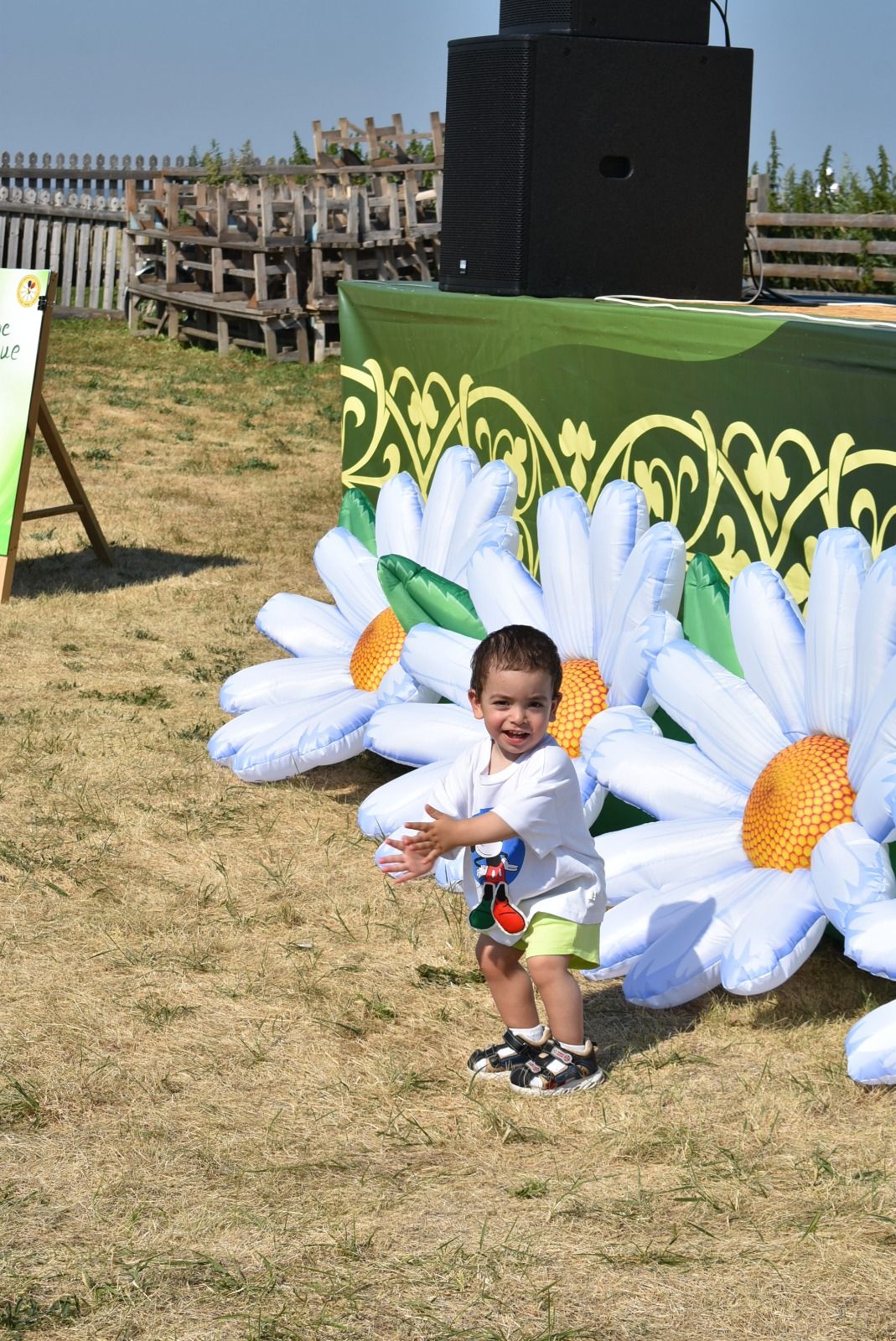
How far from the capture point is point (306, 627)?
5523 millimetres

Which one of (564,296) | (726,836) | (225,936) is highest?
(564,296)

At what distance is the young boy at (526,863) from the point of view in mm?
3018

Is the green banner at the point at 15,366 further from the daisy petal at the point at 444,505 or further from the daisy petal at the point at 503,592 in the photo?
the daisy petal at the point at 503,592

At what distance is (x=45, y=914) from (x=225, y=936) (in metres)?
0.49

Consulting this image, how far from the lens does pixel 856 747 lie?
343 centimetres

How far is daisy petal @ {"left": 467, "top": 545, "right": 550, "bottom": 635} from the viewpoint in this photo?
4.55m

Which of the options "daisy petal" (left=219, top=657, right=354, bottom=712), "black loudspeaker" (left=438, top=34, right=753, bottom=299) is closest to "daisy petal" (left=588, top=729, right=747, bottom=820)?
"daisy petal" (left=219, top=657, right=354, bottom=712)

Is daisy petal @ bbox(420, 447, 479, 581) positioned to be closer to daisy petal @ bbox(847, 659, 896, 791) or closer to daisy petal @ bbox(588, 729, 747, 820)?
daisy petal @ bbox(588, 729, 747, 820)

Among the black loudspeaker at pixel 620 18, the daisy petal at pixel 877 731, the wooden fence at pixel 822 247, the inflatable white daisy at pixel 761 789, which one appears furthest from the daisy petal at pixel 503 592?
the wooden fence at pixel 822 247

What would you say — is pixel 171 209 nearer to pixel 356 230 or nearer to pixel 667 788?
pixel 356 230

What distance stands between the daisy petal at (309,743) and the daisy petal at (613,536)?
0.86 metres

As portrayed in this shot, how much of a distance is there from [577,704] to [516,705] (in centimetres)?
132

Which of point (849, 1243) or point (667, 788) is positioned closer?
point (849, 1243)

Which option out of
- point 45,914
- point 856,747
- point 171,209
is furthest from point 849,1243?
point 171,209
